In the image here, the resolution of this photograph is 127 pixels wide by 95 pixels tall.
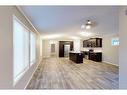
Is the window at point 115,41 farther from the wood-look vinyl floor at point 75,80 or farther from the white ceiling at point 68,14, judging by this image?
the white ceiling at point 68,14

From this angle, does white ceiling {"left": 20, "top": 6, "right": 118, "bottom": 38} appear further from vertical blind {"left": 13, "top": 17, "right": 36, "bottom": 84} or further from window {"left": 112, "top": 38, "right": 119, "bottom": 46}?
window {"left": 112, "top": 38, "right": 119, "bottom": 46}

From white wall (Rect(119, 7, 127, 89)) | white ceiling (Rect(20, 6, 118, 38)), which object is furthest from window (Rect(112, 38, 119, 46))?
white wall (Rect(119, 7, 127, 89))

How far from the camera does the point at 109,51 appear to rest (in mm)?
11430

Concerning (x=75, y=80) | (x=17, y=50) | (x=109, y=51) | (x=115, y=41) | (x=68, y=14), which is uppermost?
(x=68, y=14)

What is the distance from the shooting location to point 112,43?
1095 centimetres

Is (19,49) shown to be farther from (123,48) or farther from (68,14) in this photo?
(123,48)

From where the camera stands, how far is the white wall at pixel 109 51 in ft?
33.8

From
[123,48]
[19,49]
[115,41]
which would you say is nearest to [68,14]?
[19,49]

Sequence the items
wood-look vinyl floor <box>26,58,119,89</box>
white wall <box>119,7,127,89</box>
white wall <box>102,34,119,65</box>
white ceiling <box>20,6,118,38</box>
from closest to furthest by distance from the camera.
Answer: white wall <box>119,7,127,89</box> < white ceiling <box>20,6,118,38</box> < wood-look vinyl floor <box>26,58,119,89</box> < white wall <box>102,34,119,65</box>

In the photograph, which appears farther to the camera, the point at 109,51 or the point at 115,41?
the point at 109,51

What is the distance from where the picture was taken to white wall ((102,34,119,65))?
1031 centimetres
